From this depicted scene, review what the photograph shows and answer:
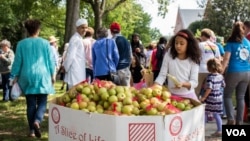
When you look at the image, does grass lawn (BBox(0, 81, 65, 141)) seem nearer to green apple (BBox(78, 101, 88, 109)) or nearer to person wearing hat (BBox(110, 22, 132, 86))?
person wearing hat (BBox(110, 22, 132, 86))

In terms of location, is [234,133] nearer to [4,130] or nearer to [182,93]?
[182,93]

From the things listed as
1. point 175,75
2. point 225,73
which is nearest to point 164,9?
point 225,73

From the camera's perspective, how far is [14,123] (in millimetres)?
8562

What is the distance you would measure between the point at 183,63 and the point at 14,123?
418 centimetres

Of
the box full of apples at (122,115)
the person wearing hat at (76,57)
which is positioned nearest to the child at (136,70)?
the person wearing hat at (76,57)

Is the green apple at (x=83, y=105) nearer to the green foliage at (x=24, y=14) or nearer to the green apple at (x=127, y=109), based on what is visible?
the green apple at (x=127, y=109)

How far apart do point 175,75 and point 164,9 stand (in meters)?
27.0

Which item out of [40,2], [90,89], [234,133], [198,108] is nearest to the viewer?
[198,108]

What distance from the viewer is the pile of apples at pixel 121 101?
13.4 feet

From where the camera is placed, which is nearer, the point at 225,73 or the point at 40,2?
the point at 225,73

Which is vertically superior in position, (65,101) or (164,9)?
(164,9)

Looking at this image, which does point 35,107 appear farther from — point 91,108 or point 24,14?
point 24,14

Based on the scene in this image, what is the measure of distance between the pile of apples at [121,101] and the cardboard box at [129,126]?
0.12 m

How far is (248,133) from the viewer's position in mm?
4996
